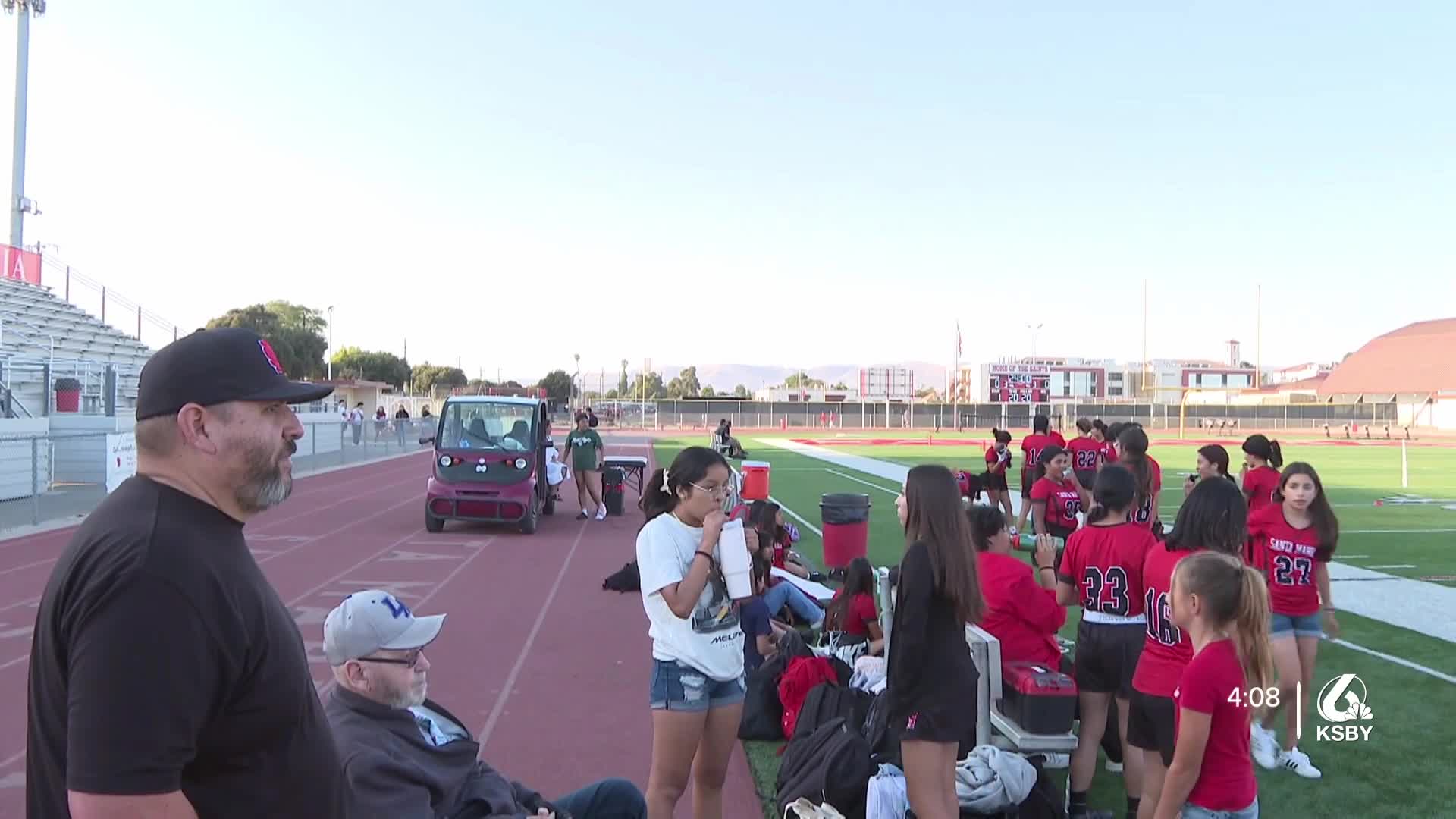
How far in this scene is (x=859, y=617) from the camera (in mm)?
6988

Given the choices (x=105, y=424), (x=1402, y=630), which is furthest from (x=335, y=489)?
(x=1402, y=630)

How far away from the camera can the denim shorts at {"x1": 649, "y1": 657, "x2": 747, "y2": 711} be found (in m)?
3.92

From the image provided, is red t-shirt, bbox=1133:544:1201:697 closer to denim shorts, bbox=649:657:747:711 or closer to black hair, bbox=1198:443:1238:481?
denim shorts, bbox=649:657:747:711

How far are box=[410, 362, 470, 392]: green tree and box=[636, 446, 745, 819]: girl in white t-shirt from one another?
370 ft

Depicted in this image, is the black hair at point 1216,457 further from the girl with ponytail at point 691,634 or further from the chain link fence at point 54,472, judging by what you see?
the chain link fence at point 54,472

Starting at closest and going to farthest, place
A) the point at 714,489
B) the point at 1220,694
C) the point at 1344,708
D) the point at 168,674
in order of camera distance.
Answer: the point at 168,674 < the point at 1220,694 < the point at 714,489 < the point at 1344,708

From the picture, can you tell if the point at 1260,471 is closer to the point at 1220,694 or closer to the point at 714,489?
the point at 1220,694

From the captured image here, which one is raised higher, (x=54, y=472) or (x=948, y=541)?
(x=948, y=541)

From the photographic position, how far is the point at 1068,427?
69312mm

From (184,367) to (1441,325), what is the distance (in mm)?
126829

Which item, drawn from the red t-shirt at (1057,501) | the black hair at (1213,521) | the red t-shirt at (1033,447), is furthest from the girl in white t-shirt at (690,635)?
the red t-shirt at (1033,447)

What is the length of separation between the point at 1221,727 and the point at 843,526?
7578mm

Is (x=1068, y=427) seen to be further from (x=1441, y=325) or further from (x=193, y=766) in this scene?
(x=193, y=766)

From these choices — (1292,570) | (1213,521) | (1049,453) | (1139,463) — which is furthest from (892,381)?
(1213,521)
